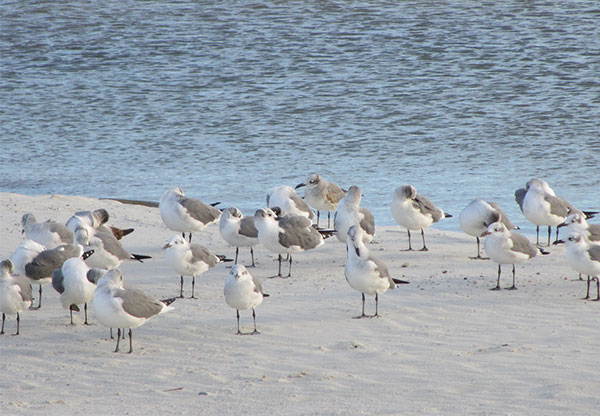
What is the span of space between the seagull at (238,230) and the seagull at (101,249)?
1.20 metres

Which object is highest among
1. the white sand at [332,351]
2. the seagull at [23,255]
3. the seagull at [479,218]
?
the seagull at [23,255]

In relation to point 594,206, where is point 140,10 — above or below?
above

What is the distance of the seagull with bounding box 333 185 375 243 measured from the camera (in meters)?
12.2

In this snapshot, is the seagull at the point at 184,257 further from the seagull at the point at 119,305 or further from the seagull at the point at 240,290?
the seagull at the point at 119,305

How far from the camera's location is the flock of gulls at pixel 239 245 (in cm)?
912

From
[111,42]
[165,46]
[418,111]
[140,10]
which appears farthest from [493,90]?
[140,10]

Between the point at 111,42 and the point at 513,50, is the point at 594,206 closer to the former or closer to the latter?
the point at 513,50

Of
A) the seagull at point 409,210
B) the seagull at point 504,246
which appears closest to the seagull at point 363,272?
the seagull at point 504,246

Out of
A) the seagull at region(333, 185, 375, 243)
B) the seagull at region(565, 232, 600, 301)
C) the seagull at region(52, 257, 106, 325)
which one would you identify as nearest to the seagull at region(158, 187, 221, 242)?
the seagull at region(333, 185, 375, 243)

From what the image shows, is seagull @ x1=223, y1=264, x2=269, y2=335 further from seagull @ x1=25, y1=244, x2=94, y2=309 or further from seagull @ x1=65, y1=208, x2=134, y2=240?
seagull @ x1=65, y1=208, x2=134, y2=240

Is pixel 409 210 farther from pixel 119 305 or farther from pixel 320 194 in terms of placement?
pixel 119 305

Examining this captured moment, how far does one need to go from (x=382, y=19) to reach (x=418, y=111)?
9.15 meters

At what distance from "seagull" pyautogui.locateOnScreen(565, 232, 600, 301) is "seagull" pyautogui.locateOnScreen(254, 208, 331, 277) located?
2968 mm

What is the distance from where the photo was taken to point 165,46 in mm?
29984
